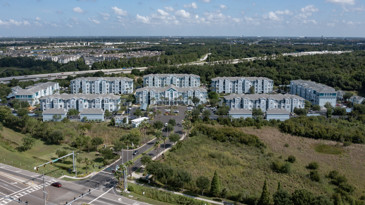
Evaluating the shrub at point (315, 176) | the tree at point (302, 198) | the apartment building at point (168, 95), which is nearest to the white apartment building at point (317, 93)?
the apartment building at point (168, 95)

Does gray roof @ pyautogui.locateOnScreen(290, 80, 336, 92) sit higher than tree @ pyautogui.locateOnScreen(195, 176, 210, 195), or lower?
higher

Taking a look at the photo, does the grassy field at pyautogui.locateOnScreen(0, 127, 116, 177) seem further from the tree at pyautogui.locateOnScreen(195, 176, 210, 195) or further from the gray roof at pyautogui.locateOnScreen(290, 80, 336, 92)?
the gray roof at pyautogui.locateOnScreen(290, 80, 336, 92)

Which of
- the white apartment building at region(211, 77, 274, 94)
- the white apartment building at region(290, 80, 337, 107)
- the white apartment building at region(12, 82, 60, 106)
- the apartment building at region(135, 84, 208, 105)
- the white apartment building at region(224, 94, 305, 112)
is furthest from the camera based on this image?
the white apartment building at region(211, 77, 274, 94)

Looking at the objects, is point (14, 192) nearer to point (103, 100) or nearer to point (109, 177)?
A: point (109, 177)

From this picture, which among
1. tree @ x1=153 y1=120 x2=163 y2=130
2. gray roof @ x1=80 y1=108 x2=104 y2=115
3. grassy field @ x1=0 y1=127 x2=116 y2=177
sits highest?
gray roof @ x1=80 y1=108 x2=104 y2=115

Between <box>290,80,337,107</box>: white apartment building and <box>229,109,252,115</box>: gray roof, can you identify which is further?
<box>290,80,337,107</box>: white apartment building

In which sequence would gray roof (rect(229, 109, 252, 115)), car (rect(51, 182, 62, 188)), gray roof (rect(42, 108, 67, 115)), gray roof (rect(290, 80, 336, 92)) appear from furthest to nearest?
gray roof (rect(290, 80, 336, 92))
gray roof (rect(229, 109, 252, 115))
gray roof (rect(42, 108, 67, 115))
car (rect(51, 182, 62, 188))

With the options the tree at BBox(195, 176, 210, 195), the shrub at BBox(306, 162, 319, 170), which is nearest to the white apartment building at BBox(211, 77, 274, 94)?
the shrub at BBox(306, 162, 319, 170)
